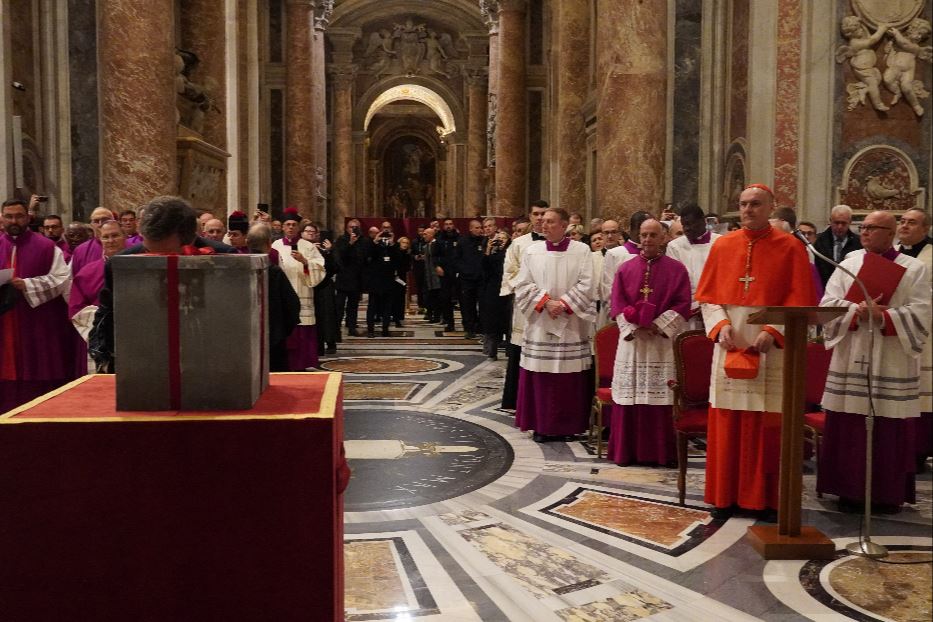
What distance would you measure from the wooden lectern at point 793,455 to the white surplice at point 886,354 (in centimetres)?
86

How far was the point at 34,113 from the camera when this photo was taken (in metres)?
9.69

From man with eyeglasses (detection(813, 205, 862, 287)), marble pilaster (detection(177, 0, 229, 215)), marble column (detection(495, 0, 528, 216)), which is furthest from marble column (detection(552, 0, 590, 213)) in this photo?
man with eyeglasses (detection(813, 205, 862, 287))

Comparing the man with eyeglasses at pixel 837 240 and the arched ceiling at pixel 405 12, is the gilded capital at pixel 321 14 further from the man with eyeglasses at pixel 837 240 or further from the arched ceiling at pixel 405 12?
the man with eyeglasses at pixel 837 240

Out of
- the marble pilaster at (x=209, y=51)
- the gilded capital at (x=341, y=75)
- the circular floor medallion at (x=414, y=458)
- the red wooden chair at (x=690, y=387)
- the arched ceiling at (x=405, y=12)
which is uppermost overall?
the arched ceiling at (x=405, y=12)

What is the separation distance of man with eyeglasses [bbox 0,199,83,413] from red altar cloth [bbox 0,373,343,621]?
173 inches

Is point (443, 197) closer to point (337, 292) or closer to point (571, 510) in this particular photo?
point (337, 292)

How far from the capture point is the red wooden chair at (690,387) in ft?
18.5

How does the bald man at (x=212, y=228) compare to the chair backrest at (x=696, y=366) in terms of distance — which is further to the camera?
the bald man at (x=212, y=228)

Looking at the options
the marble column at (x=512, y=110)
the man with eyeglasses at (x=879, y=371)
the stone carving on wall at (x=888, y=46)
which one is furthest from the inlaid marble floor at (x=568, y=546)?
the marble column at (x=512, y=110)

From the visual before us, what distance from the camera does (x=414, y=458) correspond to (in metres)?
6.87

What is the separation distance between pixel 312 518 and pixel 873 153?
8372 millimetres

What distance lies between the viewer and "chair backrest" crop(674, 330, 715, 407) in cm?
578

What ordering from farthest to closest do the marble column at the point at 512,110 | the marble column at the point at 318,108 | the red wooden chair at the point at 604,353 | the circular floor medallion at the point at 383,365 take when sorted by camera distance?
the marble column at the point at 512,110 → the marble column at the point at 318,108 → the circular floor medallion at the point at 383,365 → the red wooden chair at the point at 604,353

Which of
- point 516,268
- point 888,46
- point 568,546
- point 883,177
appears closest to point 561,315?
point 516,268
